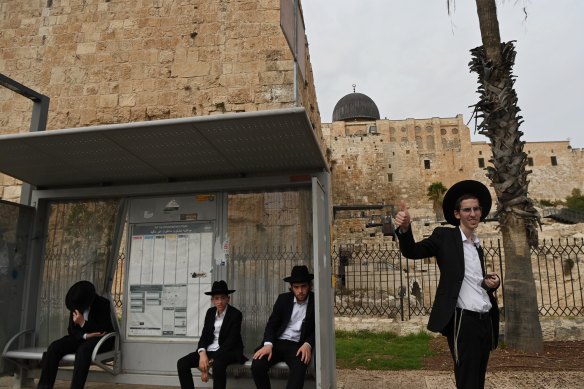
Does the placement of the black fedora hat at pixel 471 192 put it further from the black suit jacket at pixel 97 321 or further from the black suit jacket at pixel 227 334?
the black suit jacket at pixel 97 321

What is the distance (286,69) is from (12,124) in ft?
23.0

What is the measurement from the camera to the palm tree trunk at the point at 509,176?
5.88 meters

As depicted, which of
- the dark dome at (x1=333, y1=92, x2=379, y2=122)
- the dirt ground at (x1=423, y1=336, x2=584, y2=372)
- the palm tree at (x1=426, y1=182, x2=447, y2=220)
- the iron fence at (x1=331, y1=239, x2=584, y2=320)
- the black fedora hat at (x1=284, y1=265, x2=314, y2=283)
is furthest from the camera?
the dark dome at (x1=333, y1=92, x2=379, y2=122)

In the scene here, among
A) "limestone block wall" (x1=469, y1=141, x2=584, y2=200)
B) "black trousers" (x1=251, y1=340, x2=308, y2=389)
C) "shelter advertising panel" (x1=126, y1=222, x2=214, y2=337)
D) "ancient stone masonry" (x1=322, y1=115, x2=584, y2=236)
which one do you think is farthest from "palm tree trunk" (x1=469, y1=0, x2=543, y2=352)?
"limestone block wall" (x1=469, y1=141, x2=584, y2=200)

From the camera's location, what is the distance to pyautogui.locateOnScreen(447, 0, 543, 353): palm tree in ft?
19.3

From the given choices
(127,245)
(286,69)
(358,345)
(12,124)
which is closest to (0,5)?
(12,124)

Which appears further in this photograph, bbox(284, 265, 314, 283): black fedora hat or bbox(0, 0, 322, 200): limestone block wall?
bbox(0, 0, 322, 200): limestone block wall

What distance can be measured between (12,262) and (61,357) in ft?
4.17

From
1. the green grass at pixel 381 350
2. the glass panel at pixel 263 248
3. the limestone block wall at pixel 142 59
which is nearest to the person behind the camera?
the glass panel at pixel 263 248

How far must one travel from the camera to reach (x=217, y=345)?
382cm

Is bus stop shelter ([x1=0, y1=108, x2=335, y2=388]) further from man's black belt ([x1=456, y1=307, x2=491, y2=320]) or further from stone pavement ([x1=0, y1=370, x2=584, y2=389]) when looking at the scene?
man's black belt ([x1=456, y1=307, x2=491, y2=320])

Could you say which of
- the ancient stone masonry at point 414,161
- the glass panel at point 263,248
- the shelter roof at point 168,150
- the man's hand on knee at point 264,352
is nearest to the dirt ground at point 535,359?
the glass panel at point 263,248

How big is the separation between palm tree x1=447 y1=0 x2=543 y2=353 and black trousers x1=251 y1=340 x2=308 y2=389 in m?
3.96

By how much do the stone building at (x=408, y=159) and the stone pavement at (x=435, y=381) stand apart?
2952cm
